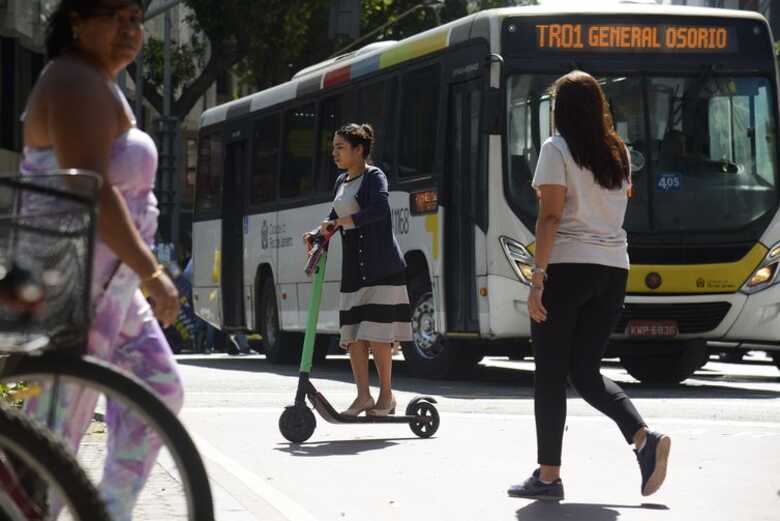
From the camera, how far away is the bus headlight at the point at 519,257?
649 inches

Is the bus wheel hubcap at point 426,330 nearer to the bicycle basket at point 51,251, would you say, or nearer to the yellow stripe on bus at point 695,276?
the yellow stripe on bus at point 695,276

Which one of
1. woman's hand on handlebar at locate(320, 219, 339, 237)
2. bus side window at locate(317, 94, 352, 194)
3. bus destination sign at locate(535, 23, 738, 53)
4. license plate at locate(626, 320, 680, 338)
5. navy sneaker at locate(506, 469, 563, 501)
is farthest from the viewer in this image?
bus side window at locate(317, 94, 352, 194)

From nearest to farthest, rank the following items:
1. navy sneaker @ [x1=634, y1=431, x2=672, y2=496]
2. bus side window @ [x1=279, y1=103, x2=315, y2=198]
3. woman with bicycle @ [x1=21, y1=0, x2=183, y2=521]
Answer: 1. woman with bicycle @ [x1=21, y1=0, x2=183, y2=521]
2. navy sneaker @ [x1=634, y1=431, x2=672, y2=496]
3. bus side window @ [x1=279, y1=103, x2=315, y2=198]

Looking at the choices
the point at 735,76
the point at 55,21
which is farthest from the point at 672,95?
the point at 55,21

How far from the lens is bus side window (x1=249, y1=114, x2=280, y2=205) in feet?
73.2

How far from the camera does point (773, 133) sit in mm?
17094

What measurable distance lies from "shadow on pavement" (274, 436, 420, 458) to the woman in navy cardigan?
0.66ft

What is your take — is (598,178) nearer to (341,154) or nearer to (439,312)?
(341,154)

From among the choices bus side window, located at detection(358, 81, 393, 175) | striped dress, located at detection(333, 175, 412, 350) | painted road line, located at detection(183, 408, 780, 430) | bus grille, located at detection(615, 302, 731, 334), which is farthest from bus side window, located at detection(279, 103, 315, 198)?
striped dress, located at detection(333, 175, 412, 350)

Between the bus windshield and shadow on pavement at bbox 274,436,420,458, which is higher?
the bus windshield

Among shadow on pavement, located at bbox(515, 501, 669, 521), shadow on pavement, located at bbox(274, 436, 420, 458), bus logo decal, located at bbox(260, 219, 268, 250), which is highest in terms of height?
bus logo decal, located at bbox(260, 219, 268, 250)

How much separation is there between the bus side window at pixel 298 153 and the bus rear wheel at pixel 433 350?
319 cm

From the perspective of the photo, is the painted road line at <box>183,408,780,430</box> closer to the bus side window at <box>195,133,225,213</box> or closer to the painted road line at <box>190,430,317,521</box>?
the painted road line at <box>190,430,317,521</box>

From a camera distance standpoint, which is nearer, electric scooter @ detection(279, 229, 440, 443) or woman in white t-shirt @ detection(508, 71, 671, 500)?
woman in white t-shirt @ detection(508, 71, 671, 500)
